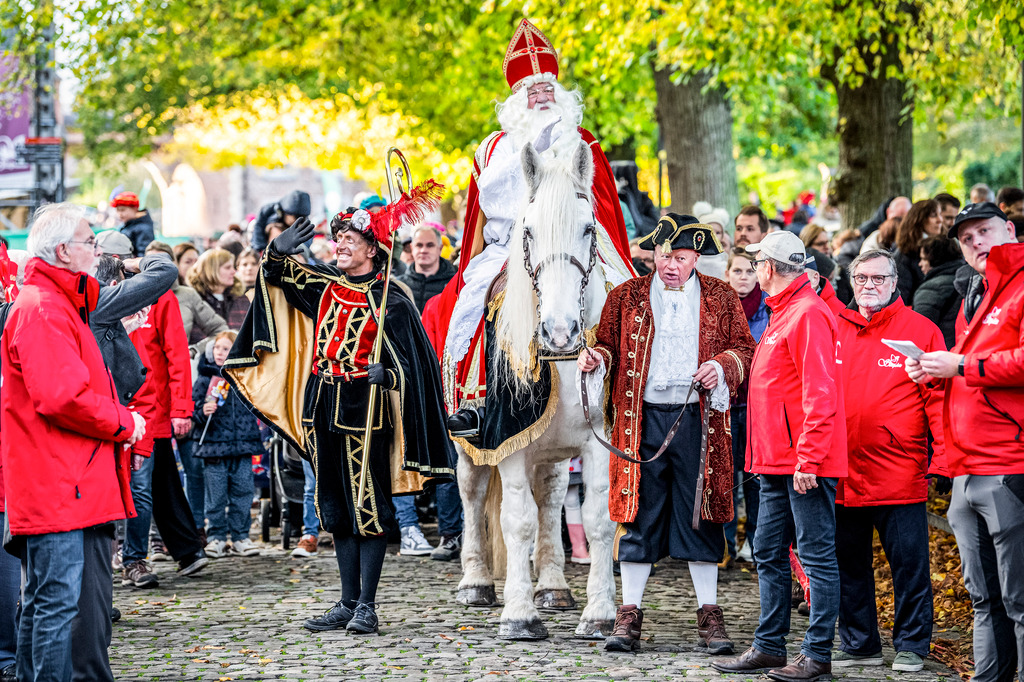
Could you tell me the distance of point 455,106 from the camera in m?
20.7

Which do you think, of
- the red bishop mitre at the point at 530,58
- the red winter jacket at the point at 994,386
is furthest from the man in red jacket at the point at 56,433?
the red bishop mitre at the point at 530,58

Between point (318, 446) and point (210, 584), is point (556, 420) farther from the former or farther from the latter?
point (210, 584)

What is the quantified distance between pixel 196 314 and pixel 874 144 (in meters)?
8.01

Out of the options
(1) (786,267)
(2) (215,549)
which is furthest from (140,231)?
(1) (786,267)

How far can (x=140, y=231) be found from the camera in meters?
10.7

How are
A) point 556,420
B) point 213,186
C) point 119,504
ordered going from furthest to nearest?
1. point 213,186
2. point 556,420
3. point 119,504

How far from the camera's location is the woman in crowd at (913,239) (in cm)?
892

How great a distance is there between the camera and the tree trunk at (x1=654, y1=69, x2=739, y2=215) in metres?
14.7

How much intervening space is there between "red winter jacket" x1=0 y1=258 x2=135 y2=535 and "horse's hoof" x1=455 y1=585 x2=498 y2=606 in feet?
10.4

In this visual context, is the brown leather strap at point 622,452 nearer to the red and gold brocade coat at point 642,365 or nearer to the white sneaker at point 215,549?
the red and gold brocade coat at point 642,365

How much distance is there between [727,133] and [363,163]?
54.9 ft

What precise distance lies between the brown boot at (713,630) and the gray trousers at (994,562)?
131 centimetres

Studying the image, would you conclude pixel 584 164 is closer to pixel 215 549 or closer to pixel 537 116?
pixel 537 116

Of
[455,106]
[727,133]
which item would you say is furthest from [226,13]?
[727,133]
